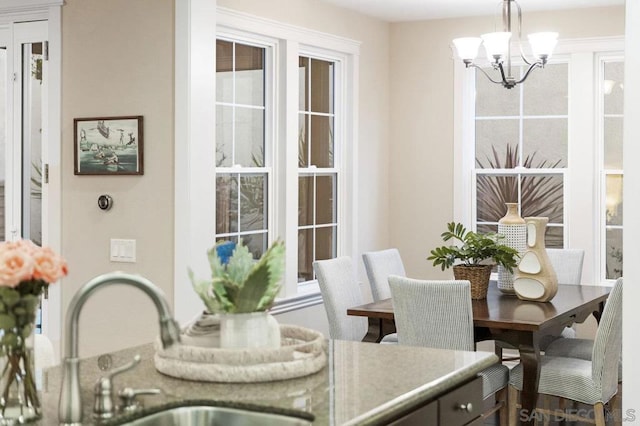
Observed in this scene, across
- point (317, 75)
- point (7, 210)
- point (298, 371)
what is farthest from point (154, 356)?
point (317, 75)

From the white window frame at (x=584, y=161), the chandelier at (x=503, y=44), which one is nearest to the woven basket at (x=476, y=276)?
the chandelier at (x=503, y=44)

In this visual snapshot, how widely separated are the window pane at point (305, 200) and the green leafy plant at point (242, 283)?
4101 millimetres

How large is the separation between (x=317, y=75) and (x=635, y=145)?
3.62 m

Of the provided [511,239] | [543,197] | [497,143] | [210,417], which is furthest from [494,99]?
[210,417]

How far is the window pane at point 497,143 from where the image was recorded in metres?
7.04

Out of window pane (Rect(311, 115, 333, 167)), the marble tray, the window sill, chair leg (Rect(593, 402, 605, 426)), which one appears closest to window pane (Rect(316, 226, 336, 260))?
the window sill

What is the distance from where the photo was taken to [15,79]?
504 centimetres

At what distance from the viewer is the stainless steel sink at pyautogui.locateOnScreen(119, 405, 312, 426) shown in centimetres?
200

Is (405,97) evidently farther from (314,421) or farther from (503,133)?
(314,421)

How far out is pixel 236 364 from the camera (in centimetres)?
221

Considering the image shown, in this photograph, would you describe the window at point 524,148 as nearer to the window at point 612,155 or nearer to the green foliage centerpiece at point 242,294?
the window at point 612,155

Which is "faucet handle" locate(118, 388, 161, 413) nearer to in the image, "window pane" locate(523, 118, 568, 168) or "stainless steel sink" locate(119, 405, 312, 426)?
"stainless steel sink" locate(119, 405, 312, 426)

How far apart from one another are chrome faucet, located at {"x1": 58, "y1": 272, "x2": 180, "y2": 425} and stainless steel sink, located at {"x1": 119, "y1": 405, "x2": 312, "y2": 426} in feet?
0.54

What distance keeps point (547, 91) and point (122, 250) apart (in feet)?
12.0
